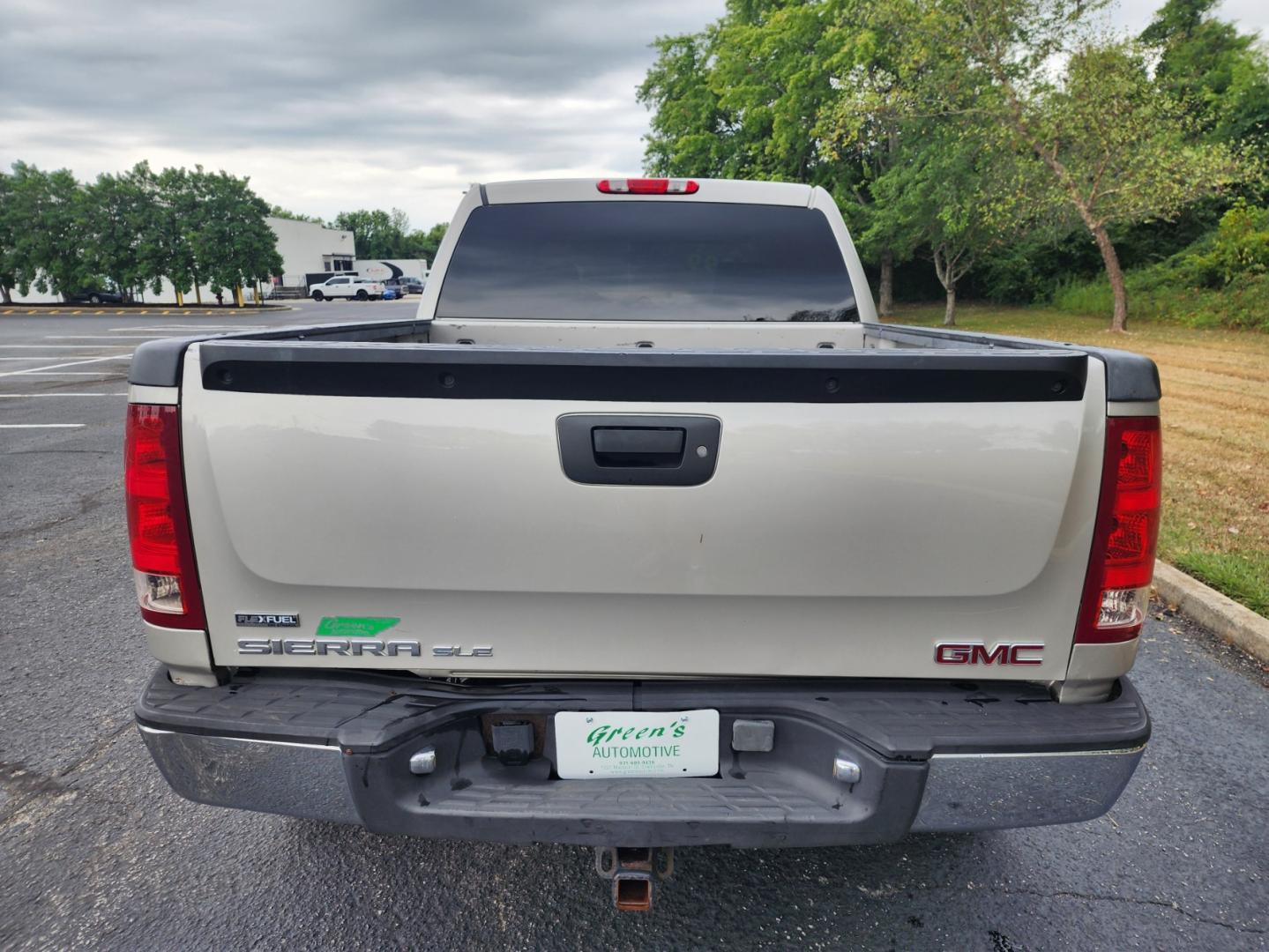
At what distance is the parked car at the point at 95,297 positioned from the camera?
1661 inches

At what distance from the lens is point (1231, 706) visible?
134 inches

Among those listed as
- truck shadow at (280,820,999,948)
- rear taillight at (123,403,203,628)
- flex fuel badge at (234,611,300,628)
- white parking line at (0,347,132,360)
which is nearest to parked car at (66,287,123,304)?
white parking line at (0,347,132,360)

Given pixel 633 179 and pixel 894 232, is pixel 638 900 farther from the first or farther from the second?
pixel 894 232

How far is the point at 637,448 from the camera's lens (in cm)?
168

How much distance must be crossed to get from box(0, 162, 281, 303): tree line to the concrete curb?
4462 cm

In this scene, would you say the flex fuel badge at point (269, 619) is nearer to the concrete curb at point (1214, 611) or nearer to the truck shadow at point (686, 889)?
the truck shadow at point (686, 889)

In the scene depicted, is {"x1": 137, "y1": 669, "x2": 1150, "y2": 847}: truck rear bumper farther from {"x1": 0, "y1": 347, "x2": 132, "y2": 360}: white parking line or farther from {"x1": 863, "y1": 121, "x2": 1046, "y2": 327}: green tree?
{"x1": 863, "y1": 121, "x2": 1046, "y2": 327}: green tree

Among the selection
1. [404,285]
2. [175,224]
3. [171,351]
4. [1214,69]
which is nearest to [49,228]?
[175,224]

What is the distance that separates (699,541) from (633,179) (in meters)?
2.29

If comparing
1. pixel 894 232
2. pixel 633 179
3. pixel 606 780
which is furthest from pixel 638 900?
pixel 894 232

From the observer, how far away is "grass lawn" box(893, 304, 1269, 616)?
4.72m

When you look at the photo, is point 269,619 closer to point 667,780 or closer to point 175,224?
point 667,780

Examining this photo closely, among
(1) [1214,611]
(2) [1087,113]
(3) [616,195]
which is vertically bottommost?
(1) [1214,611]

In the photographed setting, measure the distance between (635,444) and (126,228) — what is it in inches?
1882
